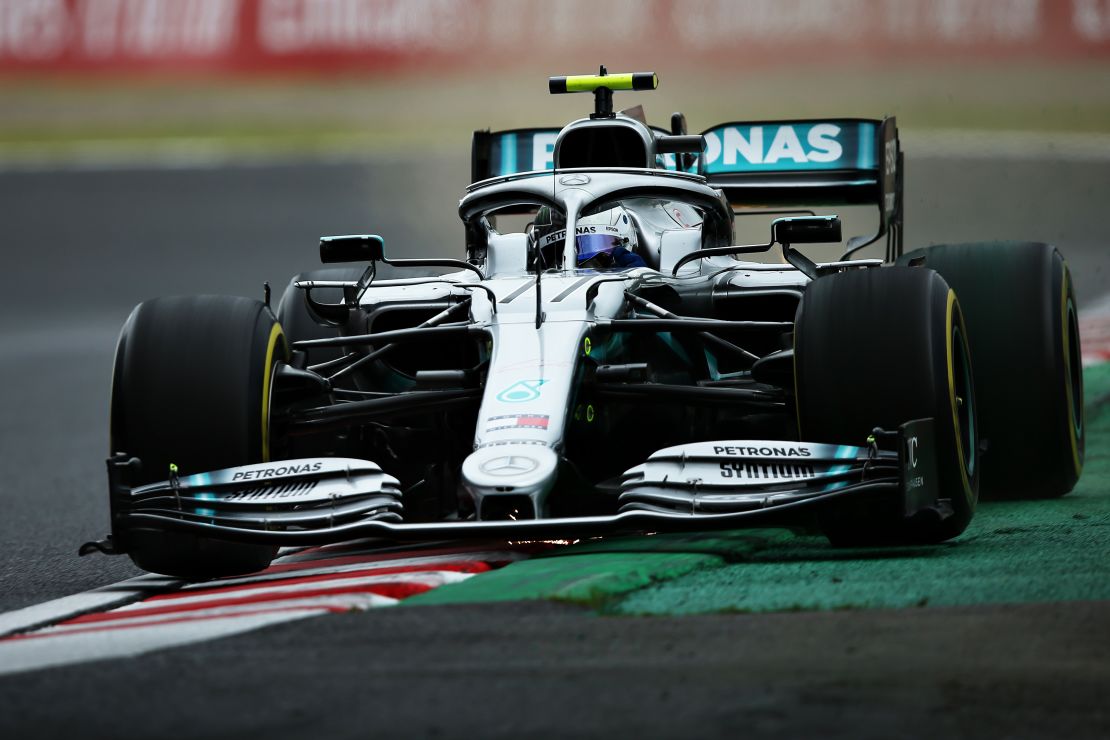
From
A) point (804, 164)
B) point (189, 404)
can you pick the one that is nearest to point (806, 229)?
point (189, 404)

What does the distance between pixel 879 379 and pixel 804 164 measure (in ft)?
13.9

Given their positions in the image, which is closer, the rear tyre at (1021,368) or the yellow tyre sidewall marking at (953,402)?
the yellow tyre sidewall marking at (953,402)

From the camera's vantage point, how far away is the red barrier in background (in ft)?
79.4

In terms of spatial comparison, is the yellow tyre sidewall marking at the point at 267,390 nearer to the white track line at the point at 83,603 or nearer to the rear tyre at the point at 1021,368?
the white track line at the point at 83,603

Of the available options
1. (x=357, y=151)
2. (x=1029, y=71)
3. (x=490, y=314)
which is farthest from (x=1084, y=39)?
(x=490, y=314)

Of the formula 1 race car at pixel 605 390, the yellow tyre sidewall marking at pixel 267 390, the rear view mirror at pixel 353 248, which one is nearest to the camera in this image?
the formula 1 race car at pixel 605 390

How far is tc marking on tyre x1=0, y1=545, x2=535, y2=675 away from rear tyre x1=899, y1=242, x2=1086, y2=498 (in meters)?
2.18

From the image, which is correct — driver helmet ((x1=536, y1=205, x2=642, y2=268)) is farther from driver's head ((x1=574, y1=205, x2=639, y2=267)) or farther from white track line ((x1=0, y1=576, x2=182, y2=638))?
white track line ((x1=0, y1=576, x2=182, y2=638))

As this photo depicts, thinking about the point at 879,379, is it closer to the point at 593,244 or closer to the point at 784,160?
the point at 593,244

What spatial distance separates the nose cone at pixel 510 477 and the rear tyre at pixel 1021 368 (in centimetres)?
233

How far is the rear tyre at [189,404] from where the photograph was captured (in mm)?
5715

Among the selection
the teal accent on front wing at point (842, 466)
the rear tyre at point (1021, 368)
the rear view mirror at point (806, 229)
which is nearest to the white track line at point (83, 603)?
the teal accent on front wing at point (842, 466)

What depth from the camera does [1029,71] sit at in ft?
80.4

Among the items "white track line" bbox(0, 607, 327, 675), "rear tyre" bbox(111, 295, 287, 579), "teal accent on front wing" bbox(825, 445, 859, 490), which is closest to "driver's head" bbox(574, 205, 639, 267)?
"rear tyre" bbox(111, 295, 287, 579)
